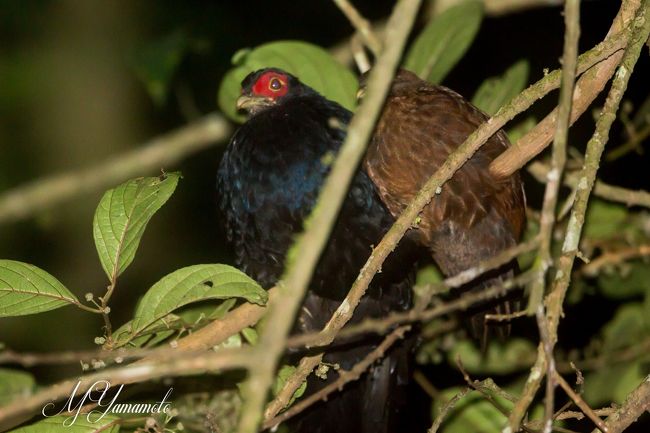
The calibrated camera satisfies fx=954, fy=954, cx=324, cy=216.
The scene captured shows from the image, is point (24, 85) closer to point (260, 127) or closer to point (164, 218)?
point (164, 218)

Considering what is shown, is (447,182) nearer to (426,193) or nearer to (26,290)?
(426,193)

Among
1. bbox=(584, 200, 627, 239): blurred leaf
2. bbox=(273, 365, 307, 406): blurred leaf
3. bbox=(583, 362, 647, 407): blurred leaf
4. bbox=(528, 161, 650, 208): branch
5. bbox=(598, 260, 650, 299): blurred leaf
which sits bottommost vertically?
bbox=(583, 362, 647, 407): blurred leaf

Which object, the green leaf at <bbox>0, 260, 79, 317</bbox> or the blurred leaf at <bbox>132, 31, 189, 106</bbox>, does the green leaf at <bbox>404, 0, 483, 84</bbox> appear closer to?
the blurred leaf at <bbox>132, 31, 189, 106</bbox>

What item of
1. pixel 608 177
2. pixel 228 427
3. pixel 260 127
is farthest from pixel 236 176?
pixel 608 177

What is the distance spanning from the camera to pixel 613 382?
4348mm

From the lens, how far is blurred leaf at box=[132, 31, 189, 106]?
466cm

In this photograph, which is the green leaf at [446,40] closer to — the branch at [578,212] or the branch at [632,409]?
the branch at [578,212]

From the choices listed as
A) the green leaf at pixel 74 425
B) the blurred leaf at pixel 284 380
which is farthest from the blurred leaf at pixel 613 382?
the green leaf at pixel 74 425

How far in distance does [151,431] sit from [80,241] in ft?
10.9

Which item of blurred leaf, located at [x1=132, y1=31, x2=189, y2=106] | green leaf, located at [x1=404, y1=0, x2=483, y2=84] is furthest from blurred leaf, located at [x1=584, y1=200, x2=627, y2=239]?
blurred leaf, located at [x1=132, y1=31, x2=189, y2=106]

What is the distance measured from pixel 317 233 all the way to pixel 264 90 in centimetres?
239

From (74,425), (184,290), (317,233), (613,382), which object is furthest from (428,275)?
(317,233)

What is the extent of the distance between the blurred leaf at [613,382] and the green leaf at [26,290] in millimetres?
2534
